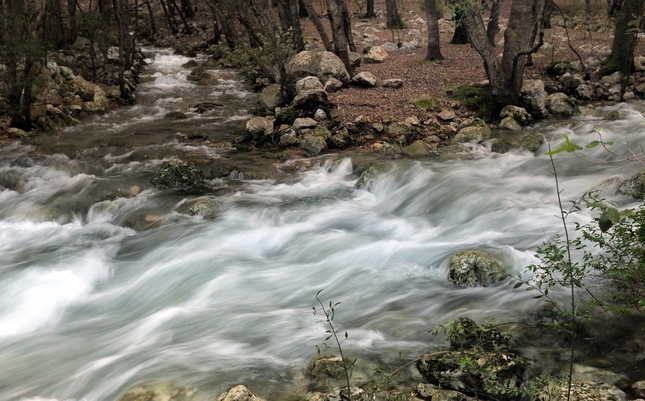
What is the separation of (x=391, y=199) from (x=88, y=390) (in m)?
5.33

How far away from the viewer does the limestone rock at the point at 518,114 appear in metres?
11.2

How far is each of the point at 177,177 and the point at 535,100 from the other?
752 centimetres

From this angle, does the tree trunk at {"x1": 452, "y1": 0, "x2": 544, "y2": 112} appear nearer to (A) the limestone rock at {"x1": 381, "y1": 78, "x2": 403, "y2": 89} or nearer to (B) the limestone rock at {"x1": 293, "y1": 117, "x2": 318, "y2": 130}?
(A) the limestone rock at {"x1": 381, "y1": 78, "x2": 403, "y2": 89}

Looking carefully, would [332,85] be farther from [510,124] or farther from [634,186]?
[634,186]

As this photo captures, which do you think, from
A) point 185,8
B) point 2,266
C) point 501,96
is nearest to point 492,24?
point 501,96

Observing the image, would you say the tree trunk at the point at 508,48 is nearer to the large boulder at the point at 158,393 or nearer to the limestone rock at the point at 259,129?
the limestone rock at the point at 259,129

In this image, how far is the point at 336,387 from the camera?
410cm

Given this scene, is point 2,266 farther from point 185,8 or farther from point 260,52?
point 185,8

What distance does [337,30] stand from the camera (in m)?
14.1

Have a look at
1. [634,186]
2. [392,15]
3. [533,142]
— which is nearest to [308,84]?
[533,142]

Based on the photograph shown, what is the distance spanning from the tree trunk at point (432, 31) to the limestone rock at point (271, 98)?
536 centimetres

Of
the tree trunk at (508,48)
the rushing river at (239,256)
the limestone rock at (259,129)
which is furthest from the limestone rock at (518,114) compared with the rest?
the limestone rock at (259,129)

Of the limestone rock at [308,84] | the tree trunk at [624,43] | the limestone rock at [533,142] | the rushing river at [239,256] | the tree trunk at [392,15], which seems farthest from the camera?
the tree trunk at [392,15]

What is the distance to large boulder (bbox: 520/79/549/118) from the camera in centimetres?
1147
